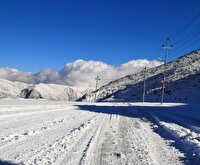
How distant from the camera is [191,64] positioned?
182 metres

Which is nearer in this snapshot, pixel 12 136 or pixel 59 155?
pixel 59 155

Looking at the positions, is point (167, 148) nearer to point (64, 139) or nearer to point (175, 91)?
point (64, 139)

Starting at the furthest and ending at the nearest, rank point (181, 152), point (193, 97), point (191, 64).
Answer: point (191, 64), point (193, 97), point (181, 152)

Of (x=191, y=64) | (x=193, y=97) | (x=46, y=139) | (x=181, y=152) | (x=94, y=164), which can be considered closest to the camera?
(x=94, y=164)

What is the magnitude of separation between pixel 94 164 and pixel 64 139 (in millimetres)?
3497

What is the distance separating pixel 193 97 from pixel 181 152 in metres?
99.7

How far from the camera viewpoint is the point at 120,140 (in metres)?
12.0

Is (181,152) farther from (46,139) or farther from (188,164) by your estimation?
(46,139)

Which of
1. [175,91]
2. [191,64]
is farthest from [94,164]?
[191,64]

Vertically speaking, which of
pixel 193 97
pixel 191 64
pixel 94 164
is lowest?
pixel 94 164

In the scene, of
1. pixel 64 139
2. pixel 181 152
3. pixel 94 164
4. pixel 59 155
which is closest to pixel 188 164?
pixel 181 152

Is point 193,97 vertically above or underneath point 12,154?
above

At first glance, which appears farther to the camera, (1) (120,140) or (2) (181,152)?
(1) (120,140)

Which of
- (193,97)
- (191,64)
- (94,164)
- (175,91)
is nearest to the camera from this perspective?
(94,164)
